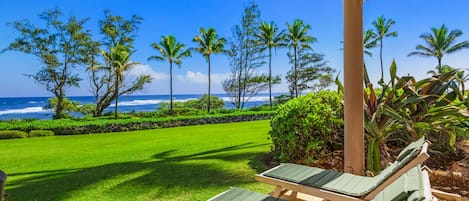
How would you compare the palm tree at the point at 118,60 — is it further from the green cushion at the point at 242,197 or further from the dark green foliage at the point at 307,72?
the green cushion at the point at 242,197

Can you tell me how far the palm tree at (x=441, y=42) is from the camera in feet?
88.4

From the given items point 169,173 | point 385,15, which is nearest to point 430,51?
point 385,15

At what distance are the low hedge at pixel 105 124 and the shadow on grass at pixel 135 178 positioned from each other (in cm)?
897

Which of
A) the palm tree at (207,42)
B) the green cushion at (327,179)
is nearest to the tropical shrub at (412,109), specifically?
the green cushion at (327,179)

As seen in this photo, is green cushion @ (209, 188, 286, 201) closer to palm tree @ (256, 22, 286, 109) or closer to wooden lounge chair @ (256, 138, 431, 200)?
wooden lounge chair @ (256, 138, 431, 200)

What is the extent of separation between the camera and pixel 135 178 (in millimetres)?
4441

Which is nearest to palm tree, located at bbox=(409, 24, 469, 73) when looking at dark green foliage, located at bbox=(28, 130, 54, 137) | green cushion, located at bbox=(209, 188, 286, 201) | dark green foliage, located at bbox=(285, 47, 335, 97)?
dark green foliage, located at bbox=(285, 47, 335, 97)

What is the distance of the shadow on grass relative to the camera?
3846 millimetres

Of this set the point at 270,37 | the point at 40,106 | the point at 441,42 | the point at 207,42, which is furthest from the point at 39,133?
the point at 40,106

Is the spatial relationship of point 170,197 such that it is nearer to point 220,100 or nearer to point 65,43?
point 65,43

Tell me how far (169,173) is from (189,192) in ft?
3.55

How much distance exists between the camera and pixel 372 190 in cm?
220

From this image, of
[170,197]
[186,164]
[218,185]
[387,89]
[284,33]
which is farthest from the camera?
[284,33]

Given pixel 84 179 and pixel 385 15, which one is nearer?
pixel 84 179
